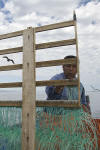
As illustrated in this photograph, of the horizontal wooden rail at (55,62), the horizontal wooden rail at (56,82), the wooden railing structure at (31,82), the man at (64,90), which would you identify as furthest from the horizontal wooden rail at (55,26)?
the man at (64,90)

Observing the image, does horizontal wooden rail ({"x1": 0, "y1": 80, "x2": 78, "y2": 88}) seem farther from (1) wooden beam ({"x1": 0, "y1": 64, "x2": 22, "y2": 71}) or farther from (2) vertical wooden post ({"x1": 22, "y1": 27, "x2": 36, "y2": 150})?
(1) wooden beam ({"x1": 0, "y1": 64, "x2": 22, "y2": 71})

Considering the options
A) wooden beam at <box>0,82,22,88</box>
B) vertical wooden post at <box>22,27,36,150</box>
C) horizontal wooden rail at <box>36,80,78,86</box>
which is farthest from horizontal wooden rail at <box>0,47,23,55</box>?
horizontal wooden rail at <box>36,80,78,86</box>

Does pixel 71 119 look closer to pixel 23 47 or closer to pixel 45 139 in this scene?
pixel 45 139

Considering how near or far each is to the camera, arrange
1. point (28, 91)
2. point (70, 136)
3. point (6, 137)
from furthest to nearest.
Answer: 1. point (6, 137)
2. point (28, 91)
3. point (70, 136)

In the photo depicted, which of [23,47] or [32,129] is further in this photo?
[23,47]

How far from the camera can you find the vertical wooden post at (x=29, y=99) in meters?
3.21

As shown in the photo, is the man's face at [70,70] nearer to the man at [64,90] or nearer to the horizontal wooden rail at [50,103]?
the man at [64,90]

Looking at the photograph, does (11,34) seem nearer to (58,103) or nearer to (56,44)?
(56,44)

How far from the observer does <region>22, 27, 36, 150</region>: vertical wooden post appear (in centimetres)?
321

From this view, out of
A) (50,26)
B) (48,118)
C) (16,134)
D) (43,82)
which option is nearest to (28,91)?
(43,82)

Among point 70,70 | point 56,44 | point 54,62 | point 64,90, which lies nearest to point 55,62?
point 54,62

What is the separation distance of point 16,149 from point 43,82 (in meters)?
1.07

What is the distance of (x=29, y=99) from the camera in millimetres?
3232

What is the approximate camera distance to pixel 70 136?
10.00 ft
